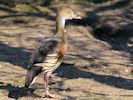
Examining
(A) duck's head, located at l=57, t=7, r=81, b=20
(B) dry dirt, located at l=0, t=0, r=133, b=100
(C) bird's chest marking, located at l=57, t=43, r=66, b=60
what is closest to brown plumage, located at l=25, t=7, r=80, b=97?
(C) bird's chest marking, located at l=57, t=43, r=66, b=60

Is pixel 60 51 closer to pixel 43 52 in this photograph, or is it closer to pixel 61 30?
pixel 43 52

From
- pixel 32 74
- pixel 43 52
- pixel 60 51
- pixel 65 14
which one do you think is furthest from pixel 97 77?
pixel 32 74

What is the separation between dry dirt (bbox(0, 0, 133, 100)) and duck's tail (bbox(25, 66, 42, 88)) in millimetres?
521

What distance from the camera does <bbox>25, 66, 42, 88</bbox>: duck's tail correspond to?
6477 millimetres

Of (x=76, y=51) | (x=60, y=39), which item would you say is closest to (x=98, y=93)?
(x=60, y=39)

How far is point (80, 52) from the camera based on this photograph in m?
11.6

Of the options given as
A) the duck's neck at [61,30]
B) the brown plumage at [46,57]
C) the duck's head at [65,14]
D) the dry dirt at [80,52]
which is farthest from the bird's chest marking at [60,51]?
the dry dirt at [80,52]

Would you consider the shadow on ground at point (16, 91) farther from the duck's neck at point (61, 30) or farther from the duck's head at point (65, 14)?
the duck's head at point (65, 14)

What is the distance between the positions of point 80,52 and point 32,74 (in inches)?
205

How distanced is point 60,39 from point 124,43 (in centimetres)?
650

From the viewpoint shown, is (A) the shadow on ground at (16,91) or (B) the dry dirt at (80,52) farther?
(B) the dry dirt at (80,52)

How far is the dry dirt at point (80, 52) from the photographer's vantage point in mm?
7605

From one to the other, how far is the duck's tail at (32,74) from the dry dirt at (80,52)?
521 mm

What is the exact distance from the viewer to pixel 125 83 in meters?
8.55
